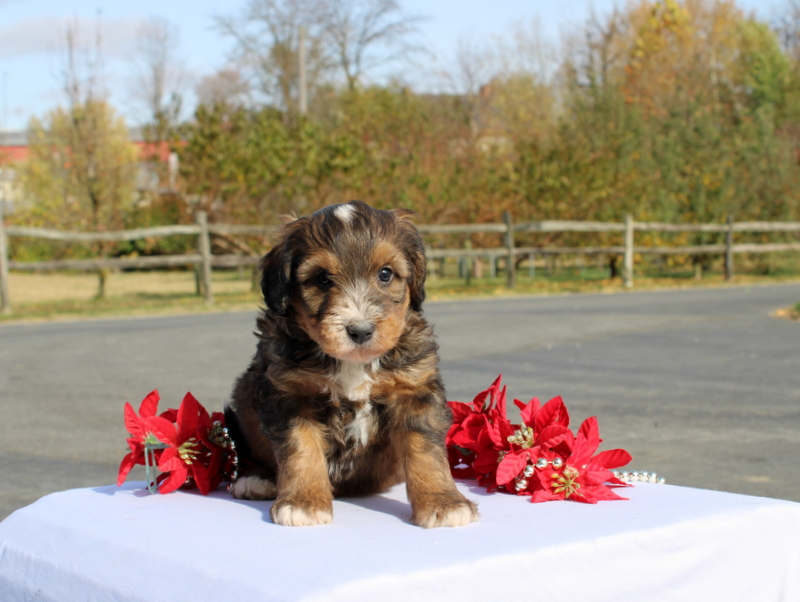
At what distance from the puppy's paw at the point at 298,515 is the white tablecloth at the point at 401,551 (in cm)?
4

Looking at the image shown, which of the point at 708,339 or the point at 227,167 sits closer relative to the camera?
the point at 708,339

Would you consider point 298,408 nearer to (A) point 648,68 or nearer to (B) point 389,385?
(B) point 389,385

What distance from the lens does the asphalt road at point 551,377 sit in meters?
5.38

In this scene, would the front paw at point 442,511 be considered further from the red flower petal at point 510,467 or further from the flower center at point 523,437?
the flower center at point 523,437

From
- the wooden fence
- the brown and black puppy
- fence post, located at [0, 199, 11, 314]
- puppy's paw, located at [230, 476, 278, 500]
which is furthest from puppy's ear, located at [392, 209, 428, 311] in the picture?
fence post, located at [0, 199, 11, 314]

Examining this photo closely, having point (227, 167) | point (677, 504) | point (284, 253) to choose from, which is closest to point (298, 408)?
point (284, 253)

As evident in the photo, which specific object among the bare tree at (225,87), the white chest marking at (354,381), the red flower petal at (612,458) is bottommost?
the red flower petal at (612,458)

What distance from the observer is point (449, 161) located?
26719 millimetres

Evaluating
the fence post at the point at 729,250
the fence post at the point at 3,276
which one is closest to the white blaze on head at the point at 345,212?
the fence post at the point at 3,276

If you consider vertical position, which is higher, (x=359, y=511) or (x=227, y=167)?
(x=227, y=167)

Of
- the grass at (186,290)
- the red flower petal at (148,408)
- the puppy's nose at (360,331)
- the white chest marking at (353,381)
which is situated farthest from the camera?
the grass at (186,290)

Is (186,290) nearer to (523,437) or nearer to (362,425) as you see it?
(523,437)

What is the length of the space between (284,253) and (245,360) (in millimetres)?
7640

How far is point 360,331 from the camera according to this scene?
A: 2535 mm
